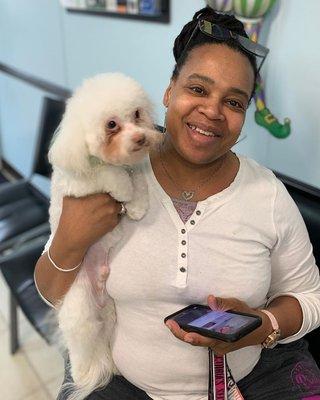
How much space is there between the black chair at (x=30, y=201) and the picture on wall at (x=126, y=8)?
49 centimetres

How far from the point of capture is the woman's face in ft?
3.19

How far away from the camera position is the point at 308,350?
127 cm

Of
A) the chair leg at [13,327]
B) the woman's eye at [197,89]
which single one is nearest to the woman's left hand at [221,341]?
the woman's eye at [197,89]

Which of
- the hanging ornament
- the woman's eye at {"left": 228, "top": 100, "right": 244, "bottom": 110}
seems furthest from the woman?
the hanging ornament

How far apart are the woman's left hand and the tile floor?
3.95ft

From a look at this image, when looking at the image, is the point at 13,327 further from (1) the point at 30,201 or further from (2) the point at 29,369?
(1) the point at 30,201

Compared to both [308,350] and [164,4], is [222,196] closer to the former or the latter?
[308,350]

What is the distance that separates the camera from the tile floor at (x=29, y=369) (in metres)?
1.92

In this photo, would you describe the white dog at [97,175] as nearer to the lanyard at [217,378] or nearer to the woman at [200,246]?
the woman at [200,246]

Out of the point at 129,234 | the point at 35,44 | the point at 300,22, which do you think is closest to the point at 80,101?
the point at 129,234

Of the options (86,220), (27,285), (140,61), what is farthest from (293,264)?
(140,61)

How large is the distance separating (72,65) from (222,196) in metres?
1.84

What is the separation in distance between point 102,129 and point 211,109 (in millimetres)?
246

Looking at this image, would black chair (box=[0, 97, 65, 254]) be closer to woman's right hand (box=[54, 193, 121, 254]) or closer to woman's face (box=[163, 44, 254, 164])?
woman's right hand (box=[54, 193, 121, 254])
